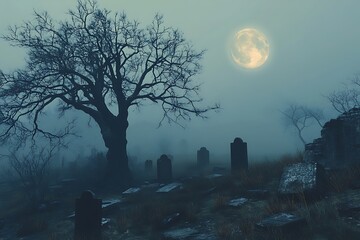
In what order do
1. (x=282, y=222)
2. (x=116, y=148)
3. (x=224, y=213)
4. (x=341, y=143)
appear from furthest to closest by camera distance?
(x=116, y=148) → (x=341, y=143) → (x=224, y=213) → (x=282, y=222)

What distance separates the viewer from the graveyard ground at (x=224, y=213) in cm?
668

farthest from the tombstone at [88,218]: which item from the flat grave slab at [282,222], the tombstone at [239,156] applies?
the tombstone at [239,156]

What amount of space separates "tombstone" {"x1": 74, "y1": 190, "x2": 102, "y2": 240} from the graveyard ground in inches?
15.4

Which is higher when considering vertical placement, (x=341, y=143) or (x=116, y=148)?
(x=116, y=148)

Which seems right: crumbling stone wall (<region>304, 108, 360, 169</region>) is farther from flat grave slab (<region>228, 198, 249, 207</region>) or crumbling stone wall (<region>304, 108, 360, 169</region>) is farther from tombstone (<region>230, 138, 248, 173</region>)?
tombstone (<region>230, 138, 248, 173</region>)

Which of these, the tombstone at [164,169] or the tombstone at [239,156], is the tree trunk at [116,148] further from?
the tombstone at [239,156]

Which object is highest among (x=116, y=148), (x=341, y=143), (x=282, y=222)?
(x=116, y=148)

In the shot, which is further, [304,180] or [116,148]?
[116,148]

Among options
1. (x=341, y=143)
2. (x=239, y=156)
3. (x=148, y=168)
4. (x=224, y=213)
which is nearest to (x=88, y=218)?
(x=224, y=213)

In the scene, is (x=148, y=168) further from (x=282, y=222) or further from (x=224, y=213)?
(x=282, y=222)

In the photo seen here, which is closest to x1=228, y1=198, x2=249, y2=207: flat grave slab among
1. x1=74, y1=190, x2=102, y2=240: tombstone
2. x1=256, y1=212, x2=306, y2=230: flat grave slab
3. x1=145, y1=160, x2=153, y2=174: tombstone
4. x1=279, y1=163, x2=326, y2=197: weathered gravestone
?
x1=279, y1=163, x2=326, y2=197: weathered gravestone

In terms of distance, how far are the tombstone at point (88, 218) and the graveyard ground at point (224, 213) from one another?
0.39m

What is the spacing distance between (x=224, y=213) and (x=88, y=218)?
3705mm

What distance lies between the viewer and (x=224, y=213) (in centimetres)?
943
